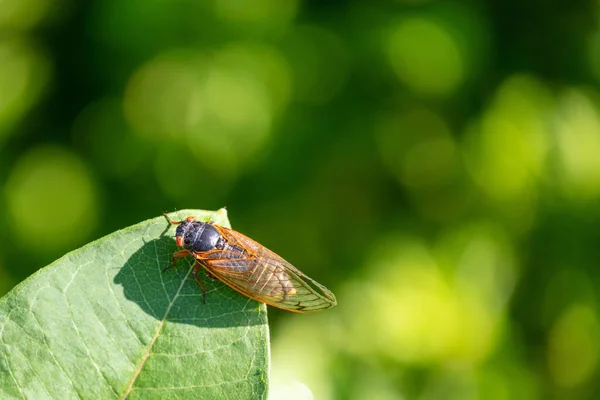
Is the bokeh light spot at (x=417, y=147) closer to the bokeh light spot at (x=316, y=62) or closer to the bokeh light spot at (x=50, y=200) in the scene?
the bokeh light spot at (x=316, y=62)

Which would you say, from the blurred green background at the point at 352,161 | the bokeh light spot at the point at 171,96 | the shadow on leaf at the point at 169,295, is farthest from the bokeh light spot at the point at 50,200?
the shadow on leaf at the point at 169,295

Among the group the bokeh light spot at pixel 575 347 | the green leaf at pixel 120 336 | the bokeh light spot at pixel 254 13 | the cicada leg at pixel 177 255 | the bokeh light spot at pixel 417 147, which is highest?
the bokeh light spot at pixel 254 13

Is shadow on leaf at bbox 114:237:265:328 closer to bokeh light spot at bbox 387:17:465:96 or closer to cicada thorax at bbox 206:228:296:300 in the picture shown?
cicada thorax at bbox 206:228:296:300

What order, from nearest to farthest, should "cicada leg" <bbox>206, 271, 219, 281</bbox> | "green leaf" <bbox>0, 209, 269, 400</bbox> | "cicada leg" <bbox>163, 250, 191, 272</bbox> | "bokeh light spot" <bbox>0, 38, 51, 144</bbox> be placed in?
"green leaf" <bbox>0, 209, 269, 400</bbox>, "cicada leg" <bbox>163, 250, 191, 272</bbox>, "cicada leg" <bbox>206, 271, 219, 281</bbox>, "bokeh light spot" <bbox>0, 38, 51, 144</bbox>

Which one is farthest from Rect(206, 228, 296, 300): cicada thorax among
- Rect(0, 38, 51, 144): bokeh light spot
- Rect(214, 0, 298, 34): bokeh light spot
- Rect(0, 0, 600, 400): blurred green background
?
Rect(0, 38, 51, 144): bokeh light spot

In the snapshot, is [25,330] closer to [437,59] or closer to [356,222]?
[356,222]

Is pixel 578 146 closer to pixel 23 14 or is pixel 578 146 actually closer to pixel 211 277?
pixel 211 277

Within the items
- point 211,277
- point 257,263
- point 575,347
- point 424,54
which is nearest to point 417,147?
point 424,54
